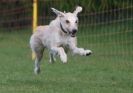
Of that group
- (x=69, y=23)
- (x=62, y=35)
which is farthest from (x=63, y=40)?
(x=69, y=23)

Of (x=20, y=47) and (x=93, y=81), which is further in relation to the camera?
(x=20, y=47)

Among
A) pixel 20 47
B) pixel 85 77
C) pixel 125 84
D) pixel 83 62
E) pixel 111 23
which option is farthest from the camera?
pixel 20 47

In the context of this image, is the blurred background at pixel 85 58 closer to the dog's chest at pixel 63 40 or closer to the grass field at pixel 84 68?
the grass field at pixel 84 68

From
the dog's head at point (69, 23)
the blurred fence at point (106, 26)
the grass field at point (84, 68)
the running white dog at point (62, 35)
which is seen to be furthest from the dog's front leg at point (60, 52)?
the blurred fence at point (106, 26)

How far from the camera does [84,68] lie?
12422mm

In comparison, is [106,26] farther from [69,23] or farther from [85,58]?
[69,23]

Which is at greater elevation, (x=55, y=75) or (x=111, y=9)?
(x=111, y=9)

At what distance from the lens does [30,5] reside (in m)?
23.1

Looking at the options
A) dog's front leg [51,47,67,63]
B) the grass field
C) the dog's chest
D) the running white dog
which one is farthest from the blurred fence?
dog's front leg [51,47,67,63]

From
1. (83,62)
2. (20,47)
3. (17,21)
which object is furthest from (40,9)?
(83,62)

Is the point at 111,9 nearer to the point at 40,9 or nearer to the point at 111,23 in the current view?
the point at 111,23

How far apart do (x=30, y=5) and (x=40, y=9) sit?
3.45 meters

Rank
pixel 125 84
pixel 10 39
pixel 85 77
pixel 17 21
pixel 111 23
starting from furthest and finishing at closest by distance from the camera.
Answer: pixel 17 21
pixel 10 39
pixel 111 23
pixel 85 77
pixel 125 84

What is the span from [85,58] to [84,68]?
2405 mm
